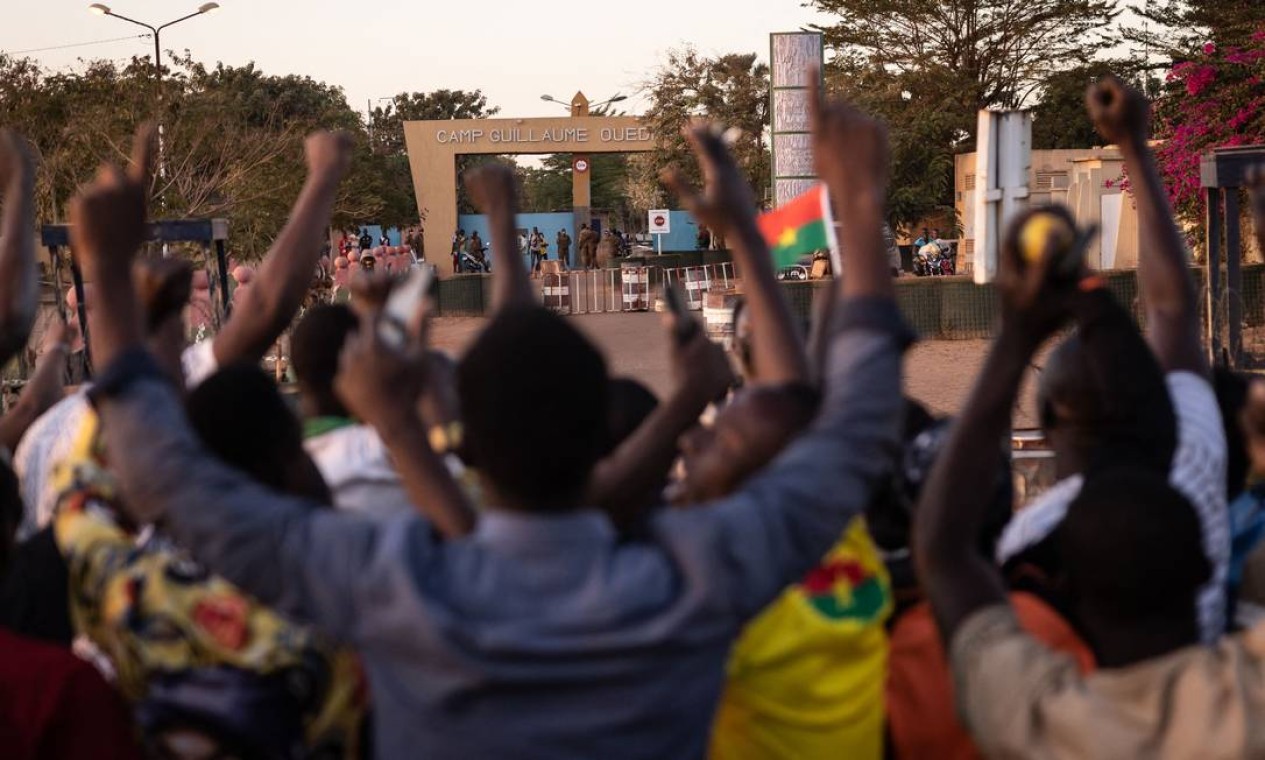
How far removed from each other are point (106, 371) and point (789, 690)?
1.21 meters

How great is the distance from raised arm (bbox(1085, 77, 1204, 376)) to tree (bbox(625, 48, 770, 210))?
1403 inches

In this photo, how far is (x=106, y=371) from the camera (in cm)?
205

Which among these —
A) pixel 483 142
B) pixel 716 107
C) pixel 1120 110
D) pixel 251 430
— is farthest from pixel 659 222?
pixel 251 430

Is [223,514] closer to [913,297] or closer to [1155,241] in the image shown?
[1155,241]

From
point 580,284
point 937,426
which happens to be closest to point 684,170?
point 580,284

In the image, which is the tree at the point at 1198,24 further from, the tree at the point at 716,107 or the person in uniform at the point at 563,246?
the person in uniform at the point at 563,246

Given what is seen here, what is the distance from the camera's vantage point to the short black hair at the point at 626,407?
3.21 meters

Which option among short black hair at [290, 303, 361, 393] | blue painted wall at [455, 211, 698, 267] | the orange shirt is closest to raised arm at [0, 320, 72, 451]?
short black hair at [290, 303, 361, 393]

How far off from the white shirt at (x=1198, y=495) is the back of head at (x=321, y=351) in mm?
1440

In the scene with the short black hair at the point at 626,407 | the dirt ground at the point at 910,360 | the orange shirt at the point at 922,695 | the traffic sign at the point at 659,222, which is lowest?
the dirt ground at the point at 910,360

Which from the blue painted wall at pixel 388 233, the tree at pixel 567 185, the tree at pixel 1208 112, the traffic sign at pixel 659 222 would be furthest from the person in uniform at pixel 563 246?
the tree at pixel 567 185

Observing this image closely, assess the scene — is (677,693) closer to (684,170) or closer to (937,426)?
(937,426)

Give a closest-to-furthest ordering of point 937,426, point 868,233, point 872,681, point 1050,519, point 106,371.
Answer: point 106,371 → point 868,233 → point 872,681 → point 1050,519 → point 937,426

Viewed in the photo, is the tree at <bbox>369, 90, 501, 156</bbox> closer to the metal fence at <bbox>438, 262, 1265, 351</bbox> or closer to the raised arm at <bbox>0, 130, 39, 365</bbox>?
the metal fence at <bbox>438, 262, 1265, 351</bbox>
